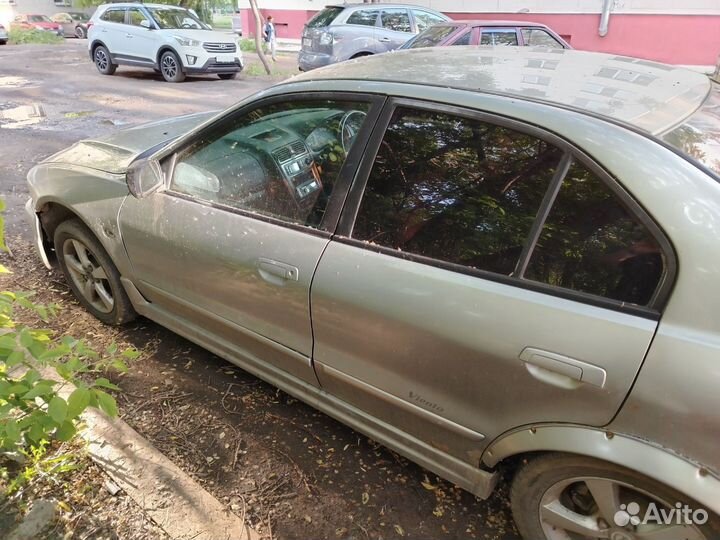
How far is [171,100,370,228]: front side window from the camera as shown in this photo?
207 cm

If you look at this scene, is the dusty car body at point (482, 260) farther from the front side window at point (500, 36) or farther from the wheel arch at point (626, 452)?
the front side window at point (500, 36)

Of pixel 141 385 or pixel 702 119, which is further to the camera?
pixel 141 385

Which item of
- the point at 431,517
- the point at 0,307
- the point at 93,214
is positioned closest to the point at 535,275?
the point at 431,517

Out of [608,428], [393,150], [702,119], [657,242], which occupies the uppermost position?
[702,119]

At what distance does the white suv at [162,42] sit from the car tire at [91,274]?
9925 millimetres

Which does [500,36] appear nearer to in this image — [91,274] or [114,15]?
[91,274]

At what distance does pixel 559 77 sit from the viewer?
1962 millimetres

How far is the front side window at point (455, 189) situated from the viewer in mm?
1645

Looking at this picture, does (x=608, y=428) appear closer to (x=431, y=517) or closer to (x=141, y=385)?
(x=431, y=517)

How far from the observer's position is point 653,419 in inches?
A: 54.1

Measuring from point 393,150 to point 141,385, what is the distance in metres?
1.92

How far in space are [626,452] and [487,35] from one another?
9088 millimetres
